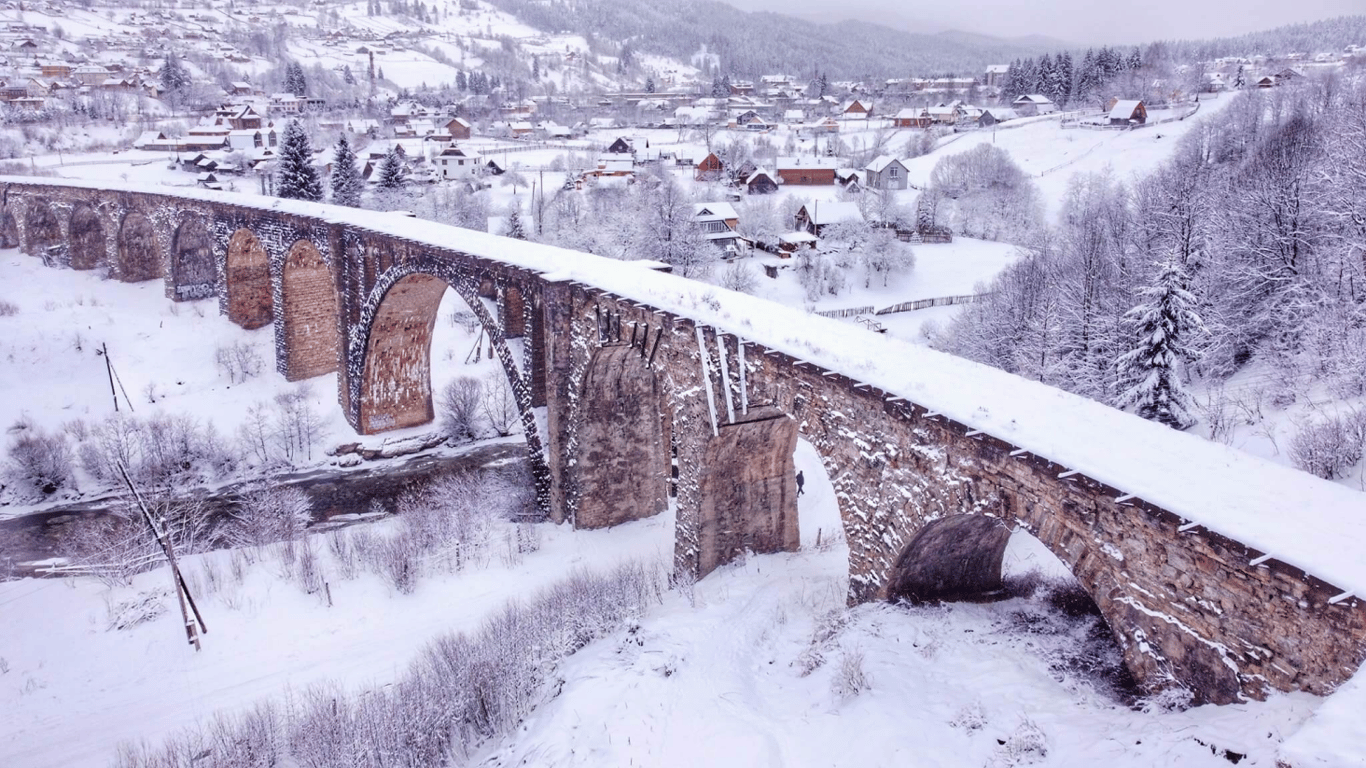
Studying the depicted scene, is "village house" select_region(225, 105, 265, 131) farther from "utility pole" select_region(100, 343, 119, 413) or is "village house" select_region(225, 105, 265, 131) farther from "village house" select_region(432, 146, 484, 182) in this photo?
"utility pole" select_region(100, 343, 119, 413)

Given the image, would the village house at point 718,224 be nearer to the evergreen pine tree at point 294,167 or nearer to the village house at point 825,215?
the village house at point 825,215

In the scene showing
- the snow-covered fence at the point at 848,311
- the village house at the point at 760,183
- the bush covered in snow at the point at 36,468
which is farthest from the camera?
the village house at the point at 760,183

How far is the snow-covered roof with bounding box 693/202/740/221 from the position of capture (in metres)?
47.4

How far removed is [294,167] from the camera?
3844 centimetres

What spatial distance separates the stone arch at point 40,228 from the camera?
38250 mm

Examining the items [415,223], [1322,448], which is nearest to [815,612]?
[1322,448]

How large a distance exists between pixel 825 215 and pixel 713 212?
6.89m

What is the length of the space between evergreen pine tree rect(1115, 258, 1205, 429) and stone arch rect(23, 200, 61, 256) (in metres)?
44.4

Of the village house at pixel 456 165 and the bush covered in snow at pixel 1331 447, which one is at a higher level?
the village house at pixel 456 165

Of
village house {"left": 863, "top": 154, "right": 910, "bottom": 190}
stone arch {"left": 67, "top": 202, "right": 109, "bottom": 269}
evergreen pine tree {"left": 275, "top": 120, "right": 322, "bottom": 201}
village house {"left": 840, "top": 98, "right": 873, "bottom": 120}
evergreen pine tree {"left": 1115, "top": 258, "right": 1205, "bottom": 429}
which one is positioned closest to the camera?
evergreen pine tree {"left": 1115, "top": 258, "right": 1205, "bottom": 429}

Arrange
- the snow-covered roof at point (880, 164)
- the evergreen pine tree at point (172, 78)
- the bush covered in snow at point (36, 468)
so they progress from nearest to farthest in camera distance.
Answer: the bush covered in snow at point (36, 468), the snow-covered roof at point (880, 164), the evergreen pine tree at point (172, 78)

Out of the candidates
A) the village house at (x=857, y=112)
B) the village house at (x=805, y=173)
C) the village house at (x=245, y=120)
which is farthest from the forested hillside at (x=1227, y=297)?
the village house at (x=857, y=112)

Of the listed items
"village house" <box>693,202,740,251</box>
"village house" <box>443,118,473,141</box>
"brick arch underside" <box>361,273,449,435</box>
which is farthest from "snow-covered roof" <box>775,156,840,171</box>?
"brick arch underside" <box>361,273,449,435</box>

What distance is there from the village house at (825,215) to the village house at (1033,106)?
156ft
